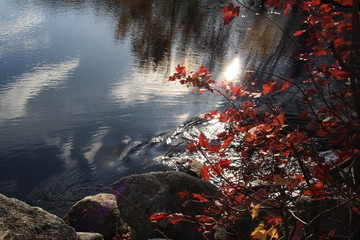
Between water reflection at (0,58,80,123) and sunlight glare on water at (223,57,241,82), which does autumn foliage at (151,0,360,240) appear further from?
sunlight glare on water at (223,57,241,82)

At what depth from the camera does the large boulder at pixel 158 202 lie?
4.00 metres

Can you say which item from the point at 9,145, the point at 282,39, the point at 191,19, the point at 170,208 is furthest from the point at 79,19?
the point at 170,208

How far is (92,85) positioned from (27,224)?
6933mm

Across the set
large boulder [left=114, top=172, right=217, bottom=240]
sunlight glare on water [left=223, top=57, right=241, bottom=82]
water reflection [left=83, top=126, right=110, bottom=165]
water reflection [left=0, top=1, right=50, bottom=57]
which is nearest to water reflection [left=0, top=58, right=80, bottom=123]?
water reflection [left=0, top=1, right=50, bottom=57]

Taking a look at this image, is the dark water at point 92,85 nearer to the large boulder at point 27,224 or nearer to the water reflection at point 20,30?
the water reflection at point 20,30

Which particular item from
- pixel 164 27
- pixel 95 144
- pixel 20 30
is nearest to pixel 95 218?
pixel 95 144

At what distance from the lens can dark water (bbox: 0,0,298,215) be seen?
6.11 m

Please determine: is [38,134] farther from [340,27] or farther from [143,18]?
[143,18]

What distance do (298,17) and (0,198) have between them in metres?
23.9

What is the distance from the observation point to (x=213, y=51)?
13.1m

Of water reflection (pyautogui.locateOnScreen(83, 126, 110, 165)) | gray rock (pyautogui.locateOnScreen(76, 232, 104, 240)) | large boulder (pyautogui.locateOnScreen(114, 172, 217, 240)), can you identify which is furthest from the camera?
water reflection (pyautogui.locateOnScreen(83, 126, 110, 165))

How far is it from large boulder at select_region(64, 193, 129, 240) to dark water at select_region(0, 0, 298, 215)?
852mm

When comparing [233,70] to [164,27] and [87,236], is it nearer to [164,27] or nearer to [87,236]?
[164,27]

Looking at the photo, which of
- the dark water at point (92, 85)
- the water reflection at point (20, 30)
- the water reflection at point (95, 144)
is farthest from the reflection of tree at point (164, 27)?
the water reflection at point (95, 144)
